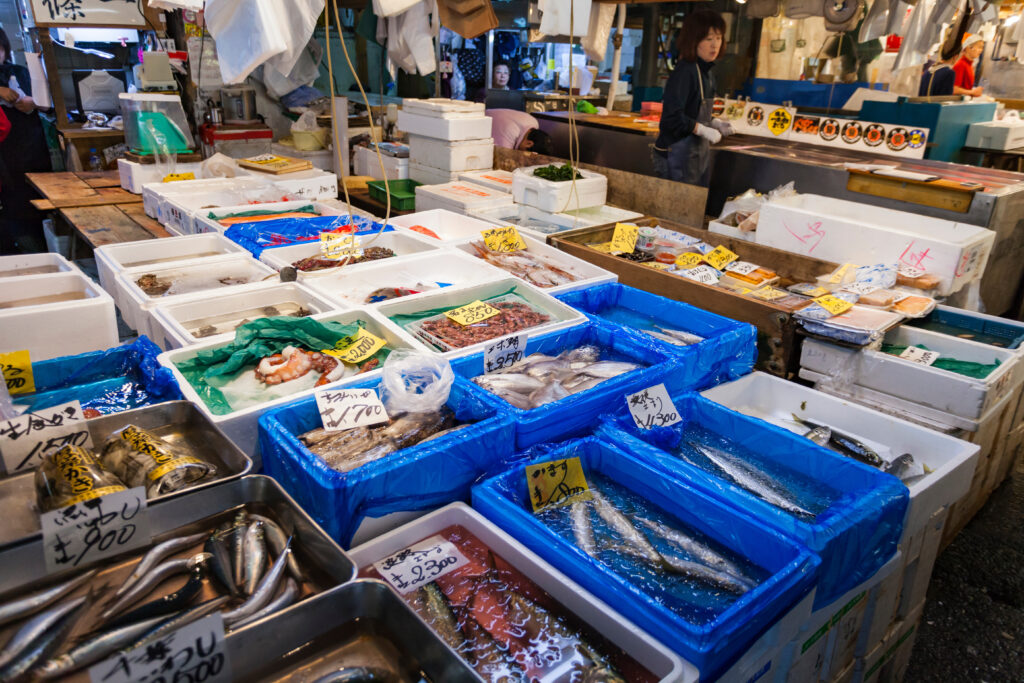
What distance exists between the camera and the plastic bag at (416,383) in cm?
215

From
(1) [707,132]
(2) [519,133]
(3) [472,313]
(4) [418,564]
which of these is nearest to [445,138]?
(2) [519,133]

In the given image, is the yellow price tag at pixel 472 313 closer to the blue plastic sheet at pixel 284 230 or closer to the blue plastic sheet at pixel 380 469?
the blue plastic sheet at pixel 380 469

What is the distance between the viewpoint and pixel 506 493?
1941mm

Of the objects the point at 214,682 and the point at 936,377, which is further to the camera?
the point at 936,377

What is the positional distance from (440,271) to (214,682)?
2551mm

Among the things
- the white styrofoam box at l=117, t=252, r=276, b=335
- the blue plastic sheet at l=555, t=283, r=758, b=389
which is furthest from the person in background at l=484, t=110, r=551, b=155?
the white styrofoam box at l=117, t=252, r=276, b=335

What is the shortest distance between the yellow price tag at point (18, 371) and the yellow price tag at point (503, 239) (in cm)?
215

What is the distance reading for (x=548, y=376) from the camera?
246 centimetres


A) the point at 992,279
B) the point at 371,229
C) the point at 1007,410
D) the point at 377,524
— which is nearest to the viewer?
the point at 377,524

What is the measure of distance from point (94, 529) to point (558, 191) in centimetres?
373

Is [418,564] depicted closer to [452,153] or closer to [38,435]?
[38,435]

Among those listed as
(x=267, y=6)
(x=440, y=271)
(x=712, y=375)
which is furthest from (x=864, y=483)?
(x=267, y=6)

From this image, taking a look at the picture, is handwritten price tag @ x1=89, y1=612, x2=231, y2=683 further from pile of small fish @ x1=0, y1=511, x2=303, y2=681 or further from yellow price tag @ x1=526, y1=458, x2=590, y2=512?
yellow price tag @ x1=526, y1=458, x2=590, y2=512

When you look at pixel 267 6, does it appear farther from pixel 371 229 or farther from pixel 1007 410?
pixel 1007 410
